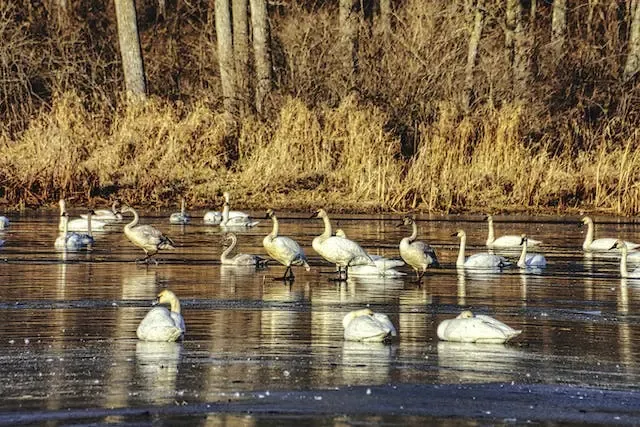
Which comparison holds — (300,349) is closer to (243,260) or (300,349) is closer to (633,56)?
(243,260)

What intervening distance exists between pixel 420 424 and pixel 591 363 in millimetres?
2668

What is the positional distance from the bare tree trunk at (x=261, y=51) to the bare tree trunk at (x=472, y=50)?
463cm

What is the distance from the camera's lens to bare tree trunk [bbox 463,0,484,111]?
3227 cm

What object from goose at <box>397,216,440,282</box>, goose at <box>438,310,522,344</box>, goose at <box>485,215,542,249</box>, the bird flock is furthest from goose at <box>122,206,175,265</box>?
goose at <box>438,310,522,344</box>

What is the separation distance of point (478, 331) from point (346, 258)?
223 inches

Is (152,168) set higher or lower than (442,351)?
higher

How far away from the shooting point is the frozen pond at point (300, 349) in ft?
28.6

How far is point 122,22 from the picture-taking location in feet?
121

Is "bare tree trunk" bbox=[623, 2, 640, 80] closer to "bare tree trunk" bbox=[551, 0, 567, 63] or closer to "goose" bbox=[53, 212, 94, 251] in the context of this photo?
"bare tree trunk" bbox=[551, 0, 567, 63]

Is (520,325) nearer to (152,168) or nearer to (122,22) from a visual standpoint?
(152,168)

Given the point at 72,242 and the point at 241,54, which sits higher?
the point at 241,54

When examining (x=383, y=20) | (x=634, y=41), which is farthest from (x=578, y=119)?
(x=383, y=20)

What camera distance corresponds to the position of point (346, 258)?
16.8 metres

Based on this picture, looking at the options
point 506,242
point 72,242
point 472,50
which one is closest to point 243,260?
point 72,242
